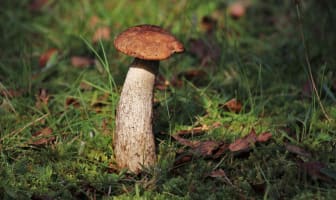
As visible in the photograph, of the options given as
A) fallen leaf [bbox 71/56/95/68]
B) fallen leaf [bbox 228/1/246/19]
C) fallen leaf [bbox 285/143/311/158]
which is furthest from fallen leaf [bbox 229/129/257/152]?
fallen leaf [bbox 228/1/246/19]

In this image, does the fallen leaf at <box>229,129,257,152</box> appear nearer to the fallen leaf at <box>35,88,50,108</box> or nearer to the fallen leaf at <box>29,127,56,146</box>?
the fallen leaf at <box>29,127,56,146</box>

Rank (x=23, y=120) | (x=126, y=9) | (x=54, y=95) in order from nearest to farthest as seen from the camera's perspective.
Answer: (x=23, y=120)
(x=54, y=95)
(x=126, y=9)

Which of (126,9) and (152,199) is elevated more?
(126,9)

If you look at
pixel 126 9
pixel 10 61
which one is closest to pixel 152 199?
pixel 10 61

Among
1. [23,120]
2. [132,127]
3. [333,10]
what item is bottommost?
[23,120]

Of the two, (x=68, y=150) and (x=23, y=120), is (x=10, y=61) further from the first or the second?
(x=68, y=150)

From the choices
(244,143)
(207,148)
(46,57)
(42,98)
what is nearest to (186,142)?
(207,148)
